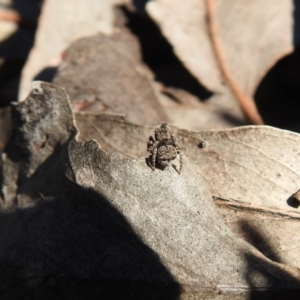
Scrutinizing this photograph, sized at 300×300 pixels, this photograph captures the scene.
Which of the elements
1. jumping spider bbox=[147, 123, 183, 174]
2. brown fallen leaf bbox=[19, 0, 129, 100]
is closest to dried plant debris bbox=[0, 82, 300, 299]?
jumping spider bbox=[147, 123, 183, 174]

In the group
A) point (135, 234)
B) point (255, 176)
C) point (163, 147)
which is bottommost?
point (135, 234)

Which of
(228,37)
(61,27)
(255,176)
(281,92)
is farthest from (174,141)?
(61,27)

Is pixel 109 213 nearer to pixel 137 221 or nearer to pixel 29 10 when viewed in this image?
pixel 137 221

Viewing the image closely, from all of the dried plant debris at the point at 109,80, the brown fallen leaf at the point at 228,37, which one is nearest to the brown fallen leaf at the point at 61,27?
the dried plant debris at the point at 109,80

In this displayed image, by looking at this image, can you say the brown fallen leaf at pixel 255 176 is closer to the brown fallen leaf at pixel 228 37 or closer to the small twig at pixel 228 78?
the small twig at pixel 228 78

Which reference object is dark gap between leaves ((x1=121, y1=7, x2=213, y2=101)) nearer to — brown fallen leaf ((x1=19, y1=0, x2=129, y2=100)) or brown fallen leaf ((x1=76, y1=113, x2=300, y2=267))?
brown fallen leaf ((x1=19, y1=0, x2=129, y2=100))

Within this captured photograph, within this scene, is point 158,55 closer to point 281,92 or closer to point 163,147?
point 281,92

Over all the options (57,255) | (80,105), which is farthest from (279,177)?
(80,105)
